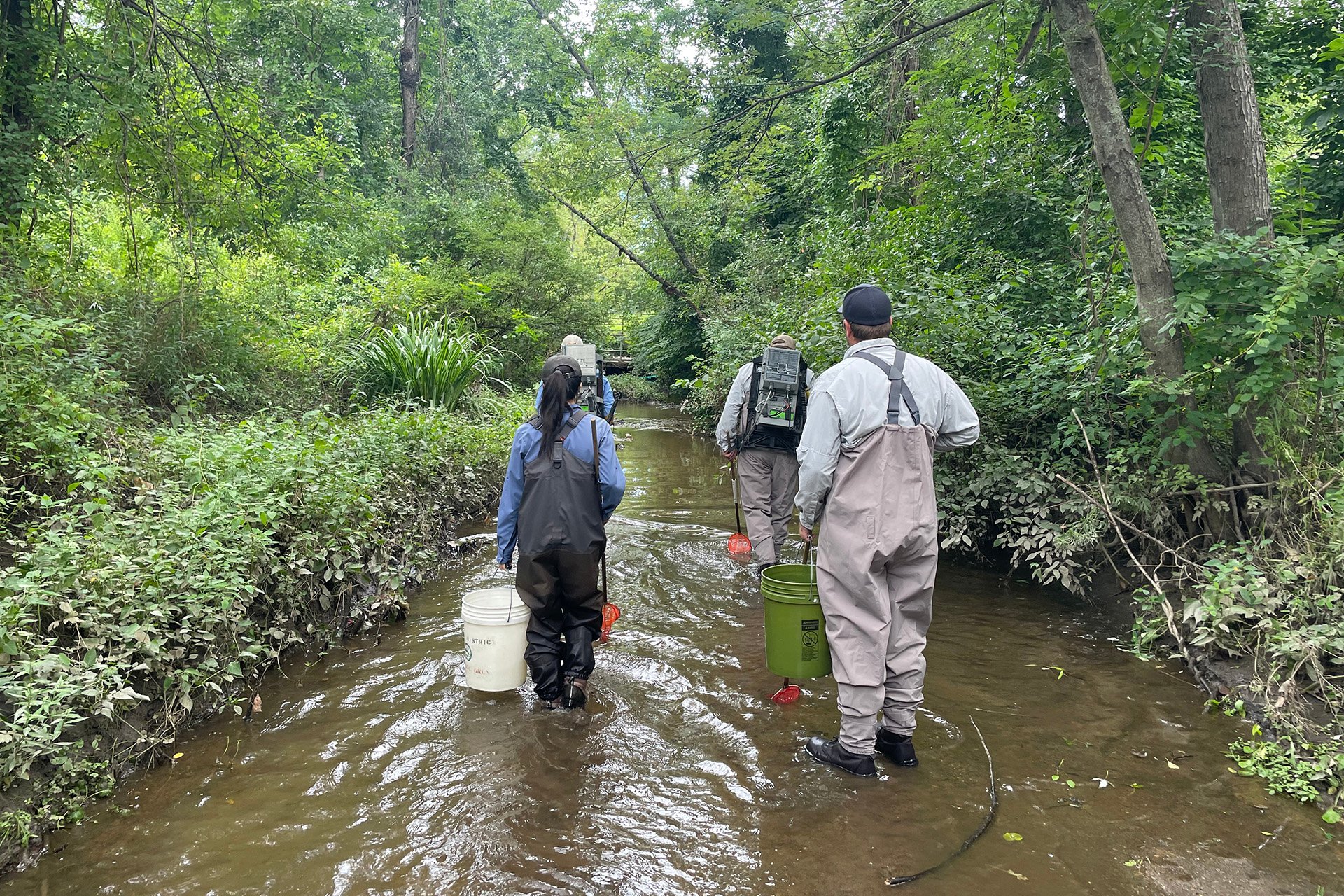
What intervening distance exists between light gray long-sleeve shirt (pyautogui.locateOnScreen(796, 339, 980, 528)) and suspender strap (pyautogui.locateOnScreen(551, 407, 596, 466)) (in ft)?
3.94

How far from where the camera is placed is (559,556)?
405 centimetres

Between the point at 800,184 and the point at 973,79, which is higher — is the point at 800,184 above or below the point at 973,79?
above

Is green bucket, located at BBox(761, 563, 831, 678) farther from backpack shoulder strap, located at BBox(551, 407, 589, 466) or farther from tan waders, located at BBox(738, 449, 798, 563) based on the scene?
tan waders, located at BBox(738, 449, 798, 563)

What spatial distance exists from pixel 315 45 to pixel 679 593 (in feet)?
68.3

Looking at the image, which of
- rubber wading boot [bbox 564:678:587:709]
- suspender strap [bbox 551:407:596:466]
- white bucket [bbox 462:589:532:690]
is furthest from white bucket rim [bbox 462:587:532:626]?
suspender strap [bbox 551:407:596:466]

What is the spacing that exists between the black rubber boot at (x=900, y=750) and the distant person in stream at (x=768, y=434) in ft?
9.34

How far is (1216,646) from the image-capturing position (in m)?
4.25

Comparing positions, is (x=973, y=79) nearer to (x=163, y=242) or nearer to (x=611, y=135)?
(x=163, y=242)

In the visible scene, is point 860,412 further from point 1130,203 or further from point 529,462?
point 1130,203

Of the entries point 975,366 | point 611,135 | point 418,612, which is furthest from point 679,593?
point 611,135

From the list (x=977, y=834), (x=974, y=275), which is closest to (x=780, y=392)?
(x=974, y=275)

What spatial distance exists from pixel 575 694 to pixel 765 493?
9.59 feet

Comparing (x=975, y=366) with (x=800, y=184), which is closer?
(x=975, y=366)

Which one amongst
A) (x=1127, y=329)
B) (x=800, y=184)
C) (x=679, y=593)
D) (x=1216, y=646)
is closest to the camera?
(x=1216, y=646)
